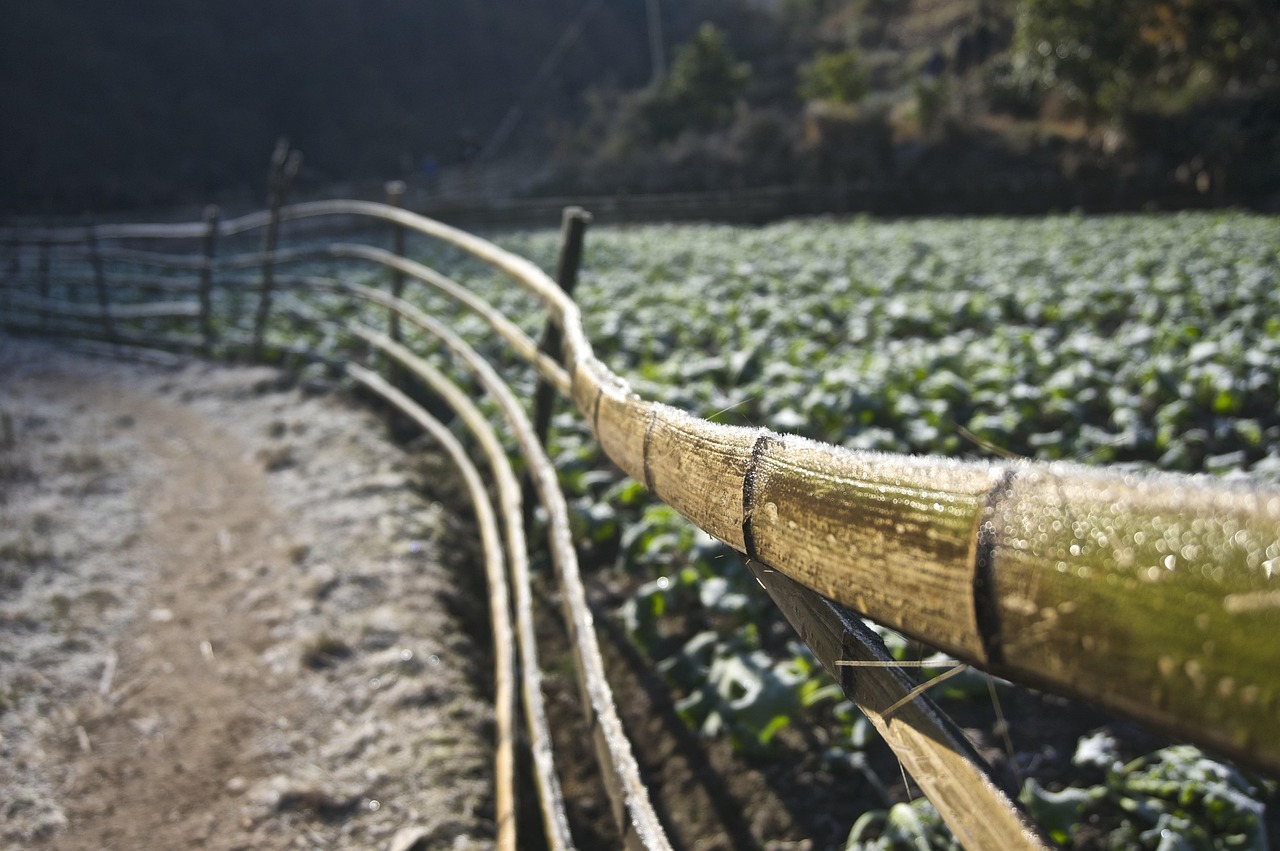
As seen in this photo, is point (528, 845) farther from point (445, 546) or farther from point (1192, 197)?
point (1192, 197)

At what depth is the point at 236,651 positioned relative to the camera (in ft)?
12.1

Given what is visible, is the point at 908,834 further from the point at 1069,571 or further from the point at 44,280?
the point at 44,280

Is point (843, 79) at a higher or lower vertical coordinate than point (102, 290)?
higher

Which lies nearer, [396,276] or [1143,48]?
[396,276]

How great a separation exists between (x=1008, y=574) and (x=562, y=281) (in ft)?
11.8

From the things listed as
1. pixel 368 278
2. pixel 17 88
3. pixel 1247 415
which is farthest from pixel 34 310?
pixel 17 88

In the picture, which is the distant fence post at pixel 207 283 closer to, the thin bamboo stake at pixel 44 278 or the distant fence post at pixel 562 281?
the thin bamboo stake at pixel 44 278

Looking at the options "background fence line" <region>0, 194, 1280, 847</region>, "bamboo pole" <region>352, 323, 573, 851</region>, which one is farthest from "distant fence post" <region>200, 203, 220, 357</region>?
"background fence line" <region>0, 194, 1280, 847</region>

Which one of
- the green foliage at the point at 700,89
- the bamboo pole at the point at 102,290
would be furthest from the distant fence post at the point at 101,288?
the green foliage at the point at 700,89

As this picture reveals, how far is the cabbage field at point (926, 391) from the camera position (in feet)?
8.36

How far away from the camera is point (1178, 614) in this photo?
0.57 metres

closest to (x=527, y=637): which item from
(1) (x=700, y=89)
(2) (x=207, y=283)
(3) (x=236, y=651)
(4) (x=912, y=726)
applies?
(3) (x=236, y=651)

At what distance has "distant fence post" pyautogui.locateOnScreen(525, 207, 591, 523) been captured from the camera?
13.1 feet

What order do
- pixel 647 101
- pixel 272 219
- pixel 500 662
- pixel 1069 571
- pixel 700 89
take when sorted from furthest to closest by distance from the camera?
1. pixel 647 101
2. pixel 700 89
3. pixel 272 219
4. pixel 500 662
5. pixel 1069 571
